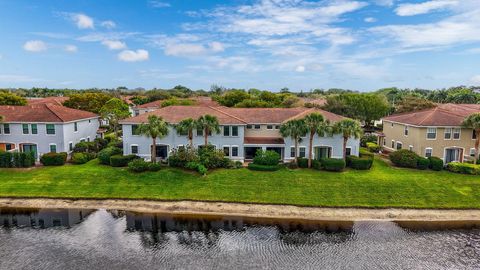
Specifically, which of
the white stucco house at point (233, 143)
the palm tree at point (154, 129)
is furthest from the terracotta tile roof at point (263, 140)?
the palm tree at point (154, 129)

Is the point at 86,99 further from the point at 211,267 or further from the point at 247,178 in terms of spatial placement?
the point at 211,267

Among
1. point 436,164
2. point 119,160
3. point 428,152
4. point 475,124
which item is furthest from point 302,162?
point 119,160

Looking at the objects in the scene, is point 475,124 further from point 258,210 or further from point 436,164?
point 258,210

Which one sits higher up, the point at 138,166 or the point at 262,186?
the point at 138,166

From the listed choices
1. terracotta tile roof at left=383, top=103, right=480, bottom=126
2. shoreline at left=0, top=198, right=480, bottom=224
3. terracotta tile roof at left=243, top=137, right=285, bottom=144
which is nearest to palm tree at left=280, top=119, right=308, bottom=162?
terracotta tile roof at left=243, top=137, right=285, bottom=144

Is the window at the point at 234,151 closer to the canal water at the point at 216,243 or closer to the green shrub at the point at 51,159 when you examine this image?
the canal water at the point at 216,243

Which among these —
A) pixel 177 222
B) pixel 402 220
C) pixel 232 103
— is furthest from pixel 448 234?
pixel 232 103
